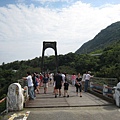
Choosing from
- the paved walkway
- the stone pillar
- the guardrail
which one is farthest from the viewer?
the guardrail

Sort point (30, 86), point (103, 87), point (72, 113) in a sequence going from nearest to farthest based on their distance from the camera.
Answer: point (72, 113)
point (30, 86)
point (103, 87)

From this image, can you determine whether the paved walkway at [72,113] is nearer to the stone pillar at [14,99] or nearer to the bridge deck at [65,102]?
the bridge deck at [65,102]

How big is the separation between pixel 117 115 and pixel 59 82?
18.3ft

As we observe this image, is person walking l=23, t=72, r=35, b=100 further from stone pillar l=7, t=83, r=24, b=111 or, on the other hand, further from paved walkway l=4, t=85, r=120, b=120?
stone pillar l=7, t=83, r=24, b=111

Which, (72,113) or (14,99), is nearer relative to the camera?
(72,113)

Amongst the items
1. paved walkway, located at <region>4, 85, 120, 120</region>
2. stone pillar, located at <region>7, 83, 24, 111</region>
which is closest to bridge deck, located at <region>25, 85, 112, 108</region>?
paved walkway, located at <region>4, 85, 120, 120</region>

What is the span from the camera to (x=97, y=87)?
51.5 feet

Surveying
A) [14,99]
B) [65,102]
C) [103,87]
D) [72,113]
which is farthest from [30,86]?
[72,113]

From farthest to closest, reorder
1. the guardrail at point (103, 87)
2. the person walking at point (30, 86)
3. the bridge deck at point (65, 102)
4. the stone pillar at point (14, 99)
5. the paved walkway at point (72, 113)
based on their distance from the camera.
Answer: the person walking at point (30, 86)
the guardrail at point (103, 87)
the bridge deck at point (65, 102)
the stone pillar at point (14, 99)
the paved walkway at point (72, 113)

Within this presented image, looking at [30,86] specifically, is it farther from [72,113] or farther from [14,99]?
[72,113]

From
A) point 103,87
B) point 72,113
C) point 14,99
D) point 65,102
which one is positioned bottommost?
point 72,113

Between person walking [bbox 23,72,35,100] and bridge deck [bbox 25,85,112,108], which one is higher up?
person walking [bbox 23,72,35,100]

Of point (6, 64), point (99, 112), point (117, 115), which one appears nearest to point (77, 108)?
point (99, 112)

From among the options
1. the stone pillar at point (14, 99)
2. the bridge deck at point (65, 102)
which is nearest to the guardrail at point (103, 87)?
the bridge deck at point (65, 102)
